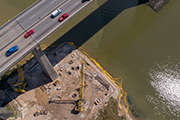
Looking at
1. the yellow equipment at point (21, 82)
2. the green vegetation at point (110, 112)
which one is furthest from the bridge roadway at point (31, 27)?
the green vegetation at point (110, 112)

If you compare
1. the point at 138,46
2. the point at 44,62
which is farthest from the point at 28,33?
the point at 138,46

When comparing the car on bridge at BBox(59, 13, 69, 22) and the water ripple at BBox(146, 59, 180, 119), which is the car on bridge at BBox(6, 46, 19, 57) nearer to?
the car on bridge at BBox(59, 13, 69, 22)

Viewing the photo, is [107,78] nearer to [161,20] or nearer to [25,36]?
[25,36]

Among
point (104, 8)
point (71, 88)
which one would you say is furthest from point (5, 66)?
point (104, 8)

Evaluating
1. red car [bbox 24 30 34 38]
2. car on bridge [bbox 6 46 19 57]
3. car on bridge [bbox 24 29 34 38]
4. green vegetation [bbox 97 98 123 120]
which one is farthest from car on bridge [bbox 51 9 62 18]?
green vegetation [bbox 97 98 123 120]

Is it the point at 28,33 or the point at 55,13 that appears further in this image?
the point at 55,13

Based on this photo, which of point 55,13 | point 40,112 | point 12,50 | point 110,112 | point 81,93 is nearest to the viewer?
point 12,50

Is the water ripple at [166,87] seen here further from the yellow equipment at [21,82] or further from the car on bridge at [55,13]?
the yellow equipment at [21,82]

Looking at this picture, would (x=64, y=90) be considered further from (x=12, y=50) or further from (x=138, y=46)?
(x=138, y=46)
